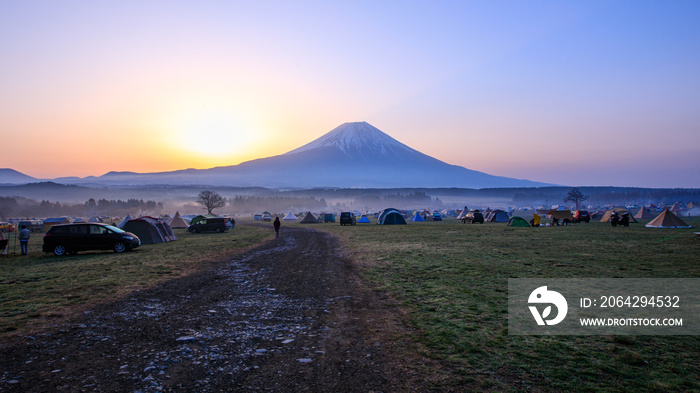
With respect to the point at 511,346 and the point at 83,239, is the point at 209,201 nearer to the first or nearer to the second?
the point at 83,239

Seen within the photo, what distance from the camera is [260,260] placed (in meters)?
18.2

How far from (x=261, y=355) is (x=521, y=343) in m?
4.26

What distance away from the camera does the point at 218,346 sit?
6395 millimetres

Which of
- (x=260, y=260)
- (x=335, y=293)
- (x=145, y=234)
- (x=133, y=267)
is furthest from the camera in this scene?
(x=145, y=234)

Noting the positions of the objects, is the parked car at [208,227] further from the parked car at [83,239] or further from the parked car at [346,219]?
the parked car at [83,239]

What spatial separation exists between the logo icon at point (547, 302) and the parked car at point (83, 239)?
2168 centimetres

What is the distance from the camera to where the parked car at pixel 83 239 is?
2111cm

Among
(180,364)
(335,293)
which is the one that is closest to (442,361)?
(180,364)

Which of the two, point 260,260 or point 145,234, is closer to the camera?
point 260,260

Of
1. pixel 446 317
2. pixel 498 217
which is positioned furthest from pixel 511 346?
pixel 498 217

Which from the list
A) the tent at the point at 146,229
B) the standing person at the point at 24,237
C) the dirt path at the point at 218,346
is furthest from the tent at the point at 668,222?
the standing person at the point at 24,237

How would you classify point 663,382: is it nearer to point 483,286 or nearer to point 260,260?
point 483,286

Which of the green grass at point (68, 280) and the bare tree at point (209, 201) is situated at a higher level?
the bare tree at point (209, 201)

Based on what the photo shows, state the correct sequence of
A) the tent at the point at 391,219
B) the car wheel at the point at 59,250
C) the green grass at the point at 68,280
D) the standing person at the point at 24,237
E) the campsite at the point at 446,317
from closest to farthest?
the campsite at the point at 446,317 → the green grass at the point at 68,280 → the car wheel at the point at 59,250 → the standing person at the point at 24,237 → the tent at the point at 391,219
